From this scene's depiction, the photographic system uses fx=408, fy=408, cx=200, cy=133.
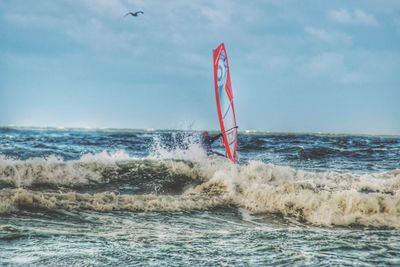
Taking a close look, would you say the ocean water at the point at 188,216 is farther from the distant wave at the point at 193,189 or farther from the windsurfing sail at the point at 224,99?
the windsurfing sail at the point at 224,99

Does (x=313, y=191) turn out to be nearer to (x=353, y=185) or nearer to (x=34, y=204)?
(x=353, y=185)

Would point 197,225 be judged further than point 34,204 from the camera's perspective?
No

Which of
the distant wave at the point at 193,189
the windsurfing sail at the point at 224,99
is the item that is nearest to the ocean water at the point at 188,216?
the distant wave at the point at 193,189

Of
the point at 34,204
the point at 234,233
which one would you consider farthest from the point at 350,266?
the point at 34,204

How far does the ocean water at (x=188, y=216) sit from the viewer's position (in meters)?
4.34

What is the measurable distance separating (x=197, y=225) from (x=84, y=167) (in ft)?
19.3

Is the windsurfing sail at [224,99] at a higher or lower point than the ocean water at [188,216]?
higher

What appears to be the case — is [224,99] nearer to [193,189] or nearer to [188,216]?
[193,189]

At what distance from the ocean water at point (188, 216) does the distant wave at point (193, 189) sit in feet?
0.08

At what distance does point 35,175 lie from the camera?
10.1 meters

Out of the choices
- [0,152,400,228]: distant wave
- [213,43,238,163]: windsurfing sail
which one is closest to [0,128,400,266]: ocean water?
[0,152,400,228]: distant wave

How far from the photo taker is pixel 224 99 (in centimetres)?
1138

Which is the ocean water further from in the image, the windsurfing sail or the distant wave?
the windsurfing sail

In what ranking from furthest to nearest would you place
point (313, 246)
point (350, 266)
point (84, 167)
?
point (84, 167), point (313, 246), point (350, 266)
